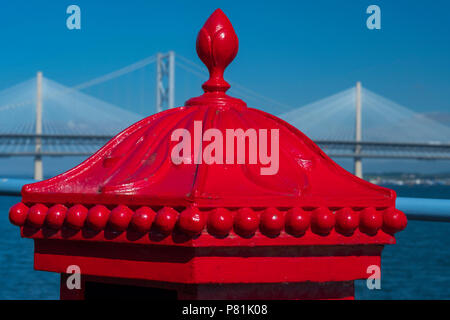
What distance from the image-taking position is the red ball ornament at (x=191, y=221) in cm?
77

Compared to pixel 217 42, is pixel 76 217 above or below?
below

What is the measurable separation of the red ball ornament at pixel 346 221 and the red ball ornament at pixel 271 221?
8cm

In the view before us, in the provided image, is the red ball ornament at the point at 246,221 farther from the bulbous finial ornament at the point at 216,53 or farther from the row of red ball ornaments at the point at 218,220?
the bulbous finial ornament at the point at 216,53

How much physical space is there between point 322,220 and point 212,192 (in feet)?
0.48

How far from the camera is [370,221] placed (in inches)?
33.4

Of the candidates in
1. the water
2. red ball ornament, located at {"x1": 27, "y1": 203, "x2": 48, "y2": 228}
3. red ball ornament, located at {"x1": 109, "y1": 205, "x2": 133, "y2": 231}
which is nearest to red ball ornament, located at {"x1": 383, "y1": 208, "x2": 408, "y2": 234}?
red ball ornament, located at {"x1": 109, "y1": 205, "x2": 133, "y2": 231}

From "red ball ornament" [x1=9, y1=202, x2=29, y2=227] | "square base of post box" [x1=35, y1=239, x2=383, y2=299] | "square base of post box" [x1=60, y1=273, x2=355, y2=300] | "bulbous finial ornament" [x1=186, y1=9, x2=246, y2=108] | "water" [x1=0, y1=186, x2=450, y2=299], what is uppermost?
"bulbous finial ornament" [x1=186, y1=9, x2=246, y2=108]

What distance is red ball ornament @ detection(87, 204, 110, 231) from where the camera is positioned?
0.82 m

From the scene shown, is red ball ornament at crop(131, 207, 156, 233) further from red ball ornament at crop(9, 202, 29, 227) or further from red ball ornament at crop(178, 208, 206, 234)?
red ball ornament at crop(9, 202, 29, 227)

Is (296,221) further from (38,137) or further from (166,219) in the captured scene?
(38,137)

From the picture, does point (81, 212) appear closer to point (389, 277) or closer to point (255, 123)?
point (255, 123)

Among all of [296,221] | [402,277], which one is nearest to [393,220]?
[296,221]

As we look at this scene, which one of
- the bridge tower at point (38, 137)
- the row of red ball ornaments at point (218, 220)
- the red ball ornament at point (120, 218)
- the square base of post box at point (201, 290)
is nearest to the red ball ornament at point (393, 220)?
the row of red ball ornaments at point (218, 220)

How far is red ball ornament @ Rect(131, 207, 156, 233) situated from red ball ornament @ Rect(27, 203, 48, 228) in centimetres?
15
